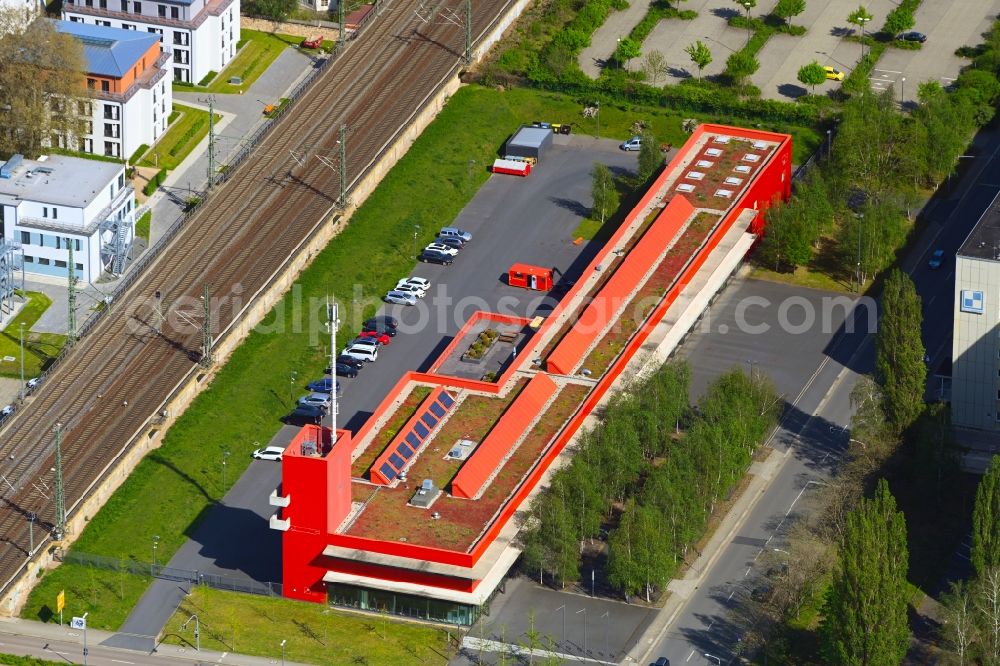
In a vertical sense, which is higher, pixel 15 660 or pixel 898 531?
pixel 898 531

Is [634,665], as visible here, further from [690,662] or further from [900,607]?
[900,607]

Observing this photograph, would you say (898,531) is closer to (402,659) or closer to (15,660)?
(402,659)

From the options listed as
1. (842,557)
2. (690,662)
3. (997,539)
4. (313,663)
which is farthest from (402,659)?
(997,539)

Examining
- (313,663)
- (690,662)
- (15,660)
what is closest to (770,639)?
(690,662)

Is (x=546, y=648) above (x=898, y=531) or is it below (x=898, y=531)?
below

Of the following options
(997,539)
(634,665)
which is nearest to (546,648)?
(634,665)
